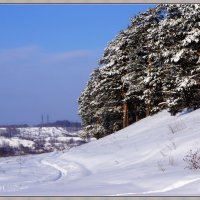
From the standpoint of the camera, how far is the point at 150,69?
29.1 metres

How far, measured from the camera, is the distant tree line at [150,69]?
827 inches

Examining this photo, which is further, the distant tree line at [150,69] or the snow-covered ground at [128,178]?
the distant tree line at [150,69]

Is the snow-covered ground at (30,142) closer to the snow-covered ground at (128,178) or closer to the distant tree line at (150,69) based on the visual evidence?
the distant tree line at (150,69)

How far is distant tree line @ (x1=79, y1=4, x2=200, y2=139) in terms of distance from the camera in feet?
68.9

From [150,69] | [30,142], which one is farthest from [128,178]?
[30,142]

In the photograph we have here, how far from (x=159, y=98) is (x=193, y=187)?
73.9ft

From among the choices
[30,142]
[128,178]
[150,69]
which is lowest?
[128,178]

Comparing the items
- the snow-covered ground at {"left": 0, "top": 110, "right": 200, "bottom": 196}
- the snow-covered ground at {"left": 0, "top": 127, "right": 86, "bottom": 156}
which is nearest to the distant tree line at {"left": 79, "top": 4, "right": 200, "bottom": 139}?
the snow-covered ground at {"left": 0, "top": 110, "right": 200, "bottom": 196}

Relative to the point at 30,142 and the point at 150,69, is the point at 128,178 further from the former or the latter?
the point at 30,142

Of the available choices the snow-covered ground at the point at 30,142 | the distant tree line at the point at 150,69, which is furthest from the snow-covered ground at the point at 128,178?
the snow-covered ground at the point at 30,142

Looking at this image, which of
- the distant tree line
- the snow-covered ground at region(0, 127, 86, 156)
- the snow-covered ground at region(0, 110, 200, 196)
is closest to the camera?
the snow-covered ground at region(0, 110, 200, 196)

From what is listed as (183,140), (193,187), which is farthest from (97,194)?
(183,140)

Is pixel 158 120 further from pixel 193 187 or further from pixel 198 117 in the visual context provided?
pixel 193 187

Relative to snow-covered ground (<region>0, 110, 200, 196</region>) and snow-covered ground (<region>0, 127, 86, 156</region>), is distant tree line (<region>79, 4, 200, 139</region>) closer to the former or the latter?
snow-covered ground (<region>0, 110, 200, 196</region>)
